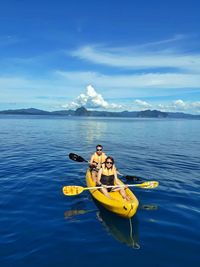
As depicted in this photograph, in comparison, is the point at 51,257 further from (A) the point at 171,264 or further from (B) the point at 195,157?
(B) the point at 195,157

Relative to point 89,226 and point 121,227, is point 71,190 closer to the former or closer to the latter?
point 89,226

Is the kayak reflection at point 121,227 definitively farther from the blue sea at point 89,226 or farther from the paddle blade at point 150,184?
the paddle blade at point 150,184

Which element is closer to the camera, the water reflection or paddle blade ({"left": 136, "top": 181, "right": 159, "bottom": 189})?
the water reflection

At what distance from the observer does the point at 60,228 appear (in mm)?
12398

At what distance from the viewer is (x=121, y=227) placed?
500 inches

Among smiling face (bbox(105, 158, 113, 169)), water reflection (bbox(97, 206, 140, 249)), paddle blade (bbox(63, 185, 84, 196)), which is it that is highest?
smiling face (bbox(105, 158, 113, 169))

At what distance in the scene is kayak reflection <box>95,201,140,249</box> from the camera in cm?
1148

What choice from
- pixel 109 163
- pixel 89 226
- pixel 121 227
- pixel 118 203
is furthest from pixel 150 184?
pixel 89 226

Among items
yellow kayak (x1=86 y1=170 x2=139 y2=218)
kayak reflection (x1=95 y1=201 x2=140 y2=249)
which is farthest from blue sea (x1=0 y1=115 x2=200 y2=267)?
yellow kayak (x1=86 y1=170 x2=139 y2=218)

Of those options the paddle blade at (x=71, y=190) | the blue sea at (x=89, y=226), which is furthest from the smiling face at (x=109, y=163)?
the blue sea at (x=89, y=226)

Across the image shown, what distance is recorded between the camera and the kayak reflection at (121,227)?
1148 centimetres

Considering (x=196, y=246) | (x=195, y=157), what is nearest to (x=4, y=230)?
(x=196, y=246)

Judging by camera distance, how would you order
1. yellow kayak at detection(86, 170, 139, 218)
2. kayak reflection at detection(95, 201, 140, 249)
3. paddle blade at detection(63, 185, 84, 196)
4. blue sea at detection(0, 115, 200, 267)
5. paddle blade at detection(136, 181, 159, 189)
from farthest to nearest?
paddle blade at detection(136, 181, 159, 189) < paddle blade at detection(63, 185, 84, 196) < yellow kayak at detection(86, 170, 139, 218) < kayak reflection at detection(95, 201, 140, 249) < blue sea at detection(0, 115, 200, 267)

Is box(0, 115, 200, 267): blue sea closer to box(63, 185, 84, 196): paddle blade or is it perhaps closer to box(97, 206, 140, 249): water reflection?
box(97, 206, 140, 249): water reflection
